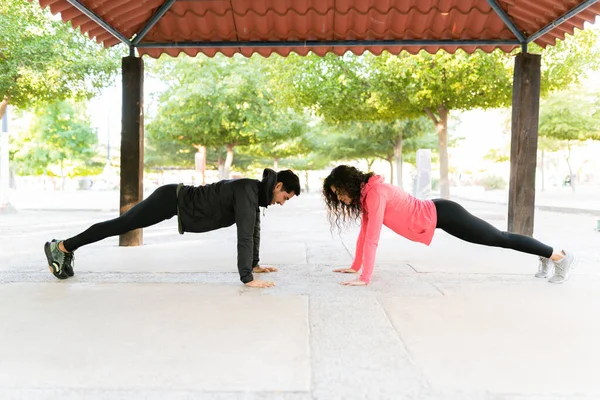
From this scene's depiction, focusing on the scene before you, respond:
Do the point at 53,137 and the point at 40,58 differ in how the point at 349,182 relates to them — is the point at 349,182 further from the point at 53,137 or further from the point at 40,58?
the point at 53,137

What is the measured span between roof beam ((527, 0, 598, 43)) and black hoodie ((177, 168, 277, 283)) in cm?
438

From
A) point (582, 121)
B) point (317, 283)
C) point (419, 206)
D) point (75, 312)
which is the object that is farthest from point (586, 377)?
point (582, 121)

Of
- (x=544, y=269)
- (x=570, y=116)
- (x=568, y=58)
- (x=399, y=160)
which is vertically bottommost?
(x=544, y=269)

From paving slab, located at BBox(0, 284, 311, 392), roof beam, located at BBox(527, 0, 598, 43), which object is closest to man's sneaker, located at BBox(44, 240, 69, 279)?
paving slab, located at BBox(0, 284, 311, 392)

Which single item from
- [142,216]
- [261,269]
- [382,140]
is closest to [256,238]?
[261,269]

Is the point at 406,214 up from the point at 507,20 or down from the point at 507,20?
down

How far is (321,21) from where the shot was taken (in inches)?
310

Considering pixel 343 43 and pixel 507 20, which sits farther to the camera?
pixel 343 43

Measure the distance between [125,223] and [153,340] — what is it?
7.01 ft

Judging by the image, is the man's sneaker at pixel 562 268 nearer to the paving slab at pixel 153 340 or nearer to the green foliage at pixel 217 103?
the paving slab at pixel 153 340

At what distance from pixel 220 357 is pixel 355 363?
0.75 metres

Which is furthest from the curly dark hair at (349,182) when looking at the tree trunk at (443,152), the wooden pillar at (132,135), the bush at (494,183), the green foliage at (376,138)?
the bush at (494,183)

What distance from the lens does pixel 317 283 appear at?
5211 millimetres

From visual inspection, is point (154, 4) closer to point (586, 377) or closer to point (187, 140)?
point (586, 377)
